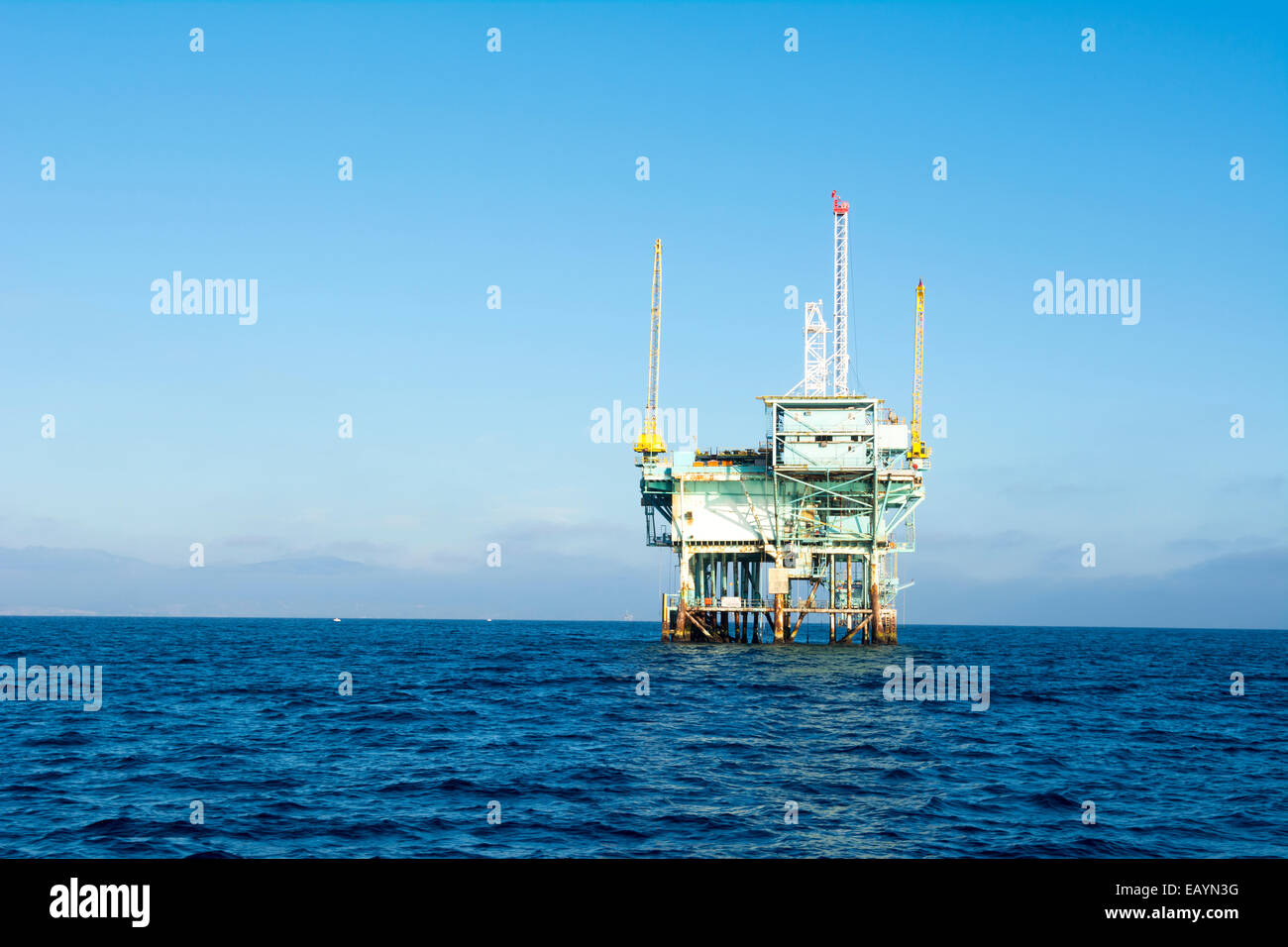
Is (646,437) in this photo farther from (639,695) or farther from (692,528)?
(639,695)

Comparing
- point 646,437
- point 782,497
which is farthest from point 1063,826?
point 646,437

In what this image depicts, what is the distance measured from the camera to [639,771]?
2922cm
